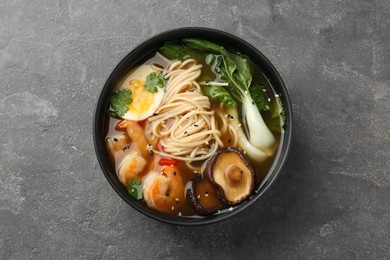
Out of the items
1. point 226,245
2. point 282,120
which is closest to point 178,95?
point 282,120

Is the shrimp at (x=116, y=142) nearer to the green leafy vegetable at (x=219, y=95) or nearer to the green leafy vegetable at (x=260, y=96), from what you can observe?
the green leafy vegetable at (x=219, y=95)

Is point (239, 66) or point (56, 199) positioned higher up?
point (239, 66)

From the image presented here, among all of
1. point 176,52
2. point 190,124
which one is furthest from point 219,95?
point 176,52

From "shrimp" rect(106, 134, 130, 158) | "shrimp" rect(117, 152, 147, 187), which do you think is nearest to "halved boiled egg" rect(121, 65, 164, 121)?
"shrimp" rect(106, 134, 130, 158)

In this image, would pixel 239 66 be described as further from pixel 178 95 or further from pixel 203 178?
pixel 203 178

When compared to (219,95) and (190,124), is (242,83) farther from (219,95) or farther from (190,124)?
(190,124)

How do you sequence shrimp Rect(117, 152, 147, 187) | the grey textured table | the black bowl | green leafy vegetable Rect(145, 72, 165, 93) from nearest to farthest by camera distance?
the black bowl → shrimp Rect(117, 152, 147, 187) → green leafy vegetable Rect(145, 72, 165, 93) → the grey textured table

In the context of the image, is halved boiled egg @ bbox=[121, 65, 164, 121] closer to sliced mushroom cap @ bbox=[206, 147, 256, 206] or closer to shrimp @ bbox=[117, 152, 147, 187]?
shrimp @ bbox=[117, 152, 147, 187]
